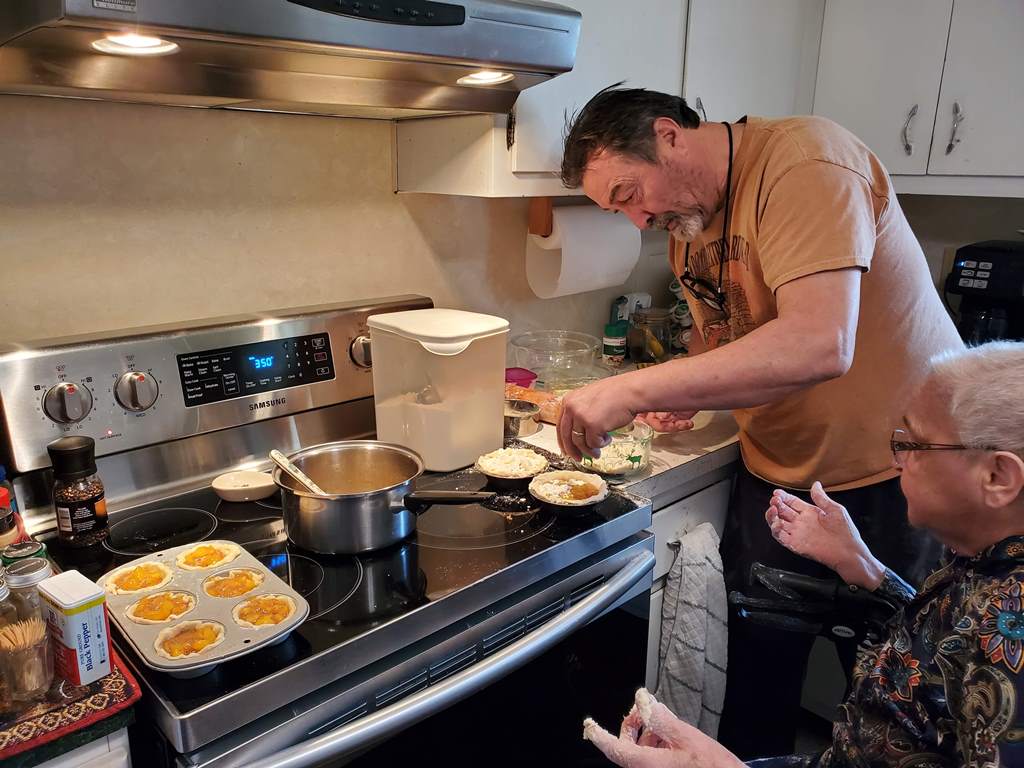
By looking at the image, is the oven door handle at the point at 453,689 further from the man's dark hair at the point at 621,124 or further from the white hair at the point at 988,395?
the man's dark hair at the point at 621,124

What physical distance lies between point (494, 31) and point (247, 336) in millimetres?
657

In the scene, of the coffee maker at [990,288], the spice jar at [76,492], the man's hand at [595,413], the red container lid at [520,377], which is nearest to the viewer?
the spice jar at [76,492]

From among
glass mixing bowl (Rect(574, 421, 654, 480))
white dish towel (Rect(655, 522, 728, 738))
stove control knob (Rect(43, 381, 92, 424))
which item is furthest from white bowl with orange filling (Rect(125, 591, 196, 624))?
white dish towel (Rect(655, 522, 728, 738))

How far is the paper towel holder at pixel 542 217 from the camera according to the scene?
1790mm

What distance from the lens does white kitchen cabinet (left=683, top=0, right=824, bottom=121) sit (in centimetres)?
172

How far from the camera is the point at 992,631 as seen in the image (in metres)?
0.79

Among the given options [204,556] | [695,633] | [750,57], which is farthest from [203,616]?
[750,57]

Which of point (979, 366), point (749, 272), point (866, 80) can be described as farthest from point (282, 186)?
point (866, 80)

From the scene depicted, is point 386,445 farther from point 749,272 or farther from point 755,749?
point 755,749

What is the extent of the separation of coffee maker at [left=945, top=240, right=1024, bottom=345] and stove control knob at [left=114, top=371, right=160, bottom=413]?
2.01 metres

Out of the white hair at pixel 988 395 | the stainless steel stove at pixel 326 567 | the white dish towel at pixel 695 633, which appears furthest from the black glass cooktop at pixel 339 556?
the white hair at pixel 988 395

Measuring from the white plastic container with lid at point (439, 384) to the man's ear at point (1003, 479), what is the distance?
78 centimetres

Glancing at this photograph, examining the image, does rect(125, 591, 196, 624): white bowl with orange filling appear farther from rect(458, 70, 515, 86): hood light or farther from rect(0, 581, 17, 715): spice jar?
rect(458, 70, 515, 86): hood light

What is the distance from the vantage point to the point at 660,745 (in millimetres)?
913
